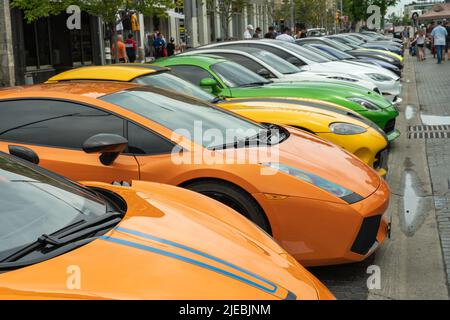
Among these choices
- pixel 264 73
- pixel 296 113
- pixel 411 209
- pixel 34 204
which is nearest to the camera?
pixel 34 204

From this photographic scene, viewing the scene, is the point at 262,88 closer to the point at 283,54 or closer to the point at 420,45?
the point at 283,54

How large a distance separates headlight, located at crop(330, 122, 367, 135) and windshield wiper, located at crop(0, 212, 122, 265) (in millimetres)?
4170

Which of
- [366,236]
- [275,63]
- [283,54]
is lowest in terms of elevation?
[366,236]

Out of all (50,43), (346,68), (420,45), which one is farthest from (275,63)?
(420,45)

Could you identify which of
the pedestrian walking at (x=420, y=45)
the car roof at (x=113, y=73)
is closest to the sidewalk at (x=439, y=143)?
the car roof at (x=113, y=73)

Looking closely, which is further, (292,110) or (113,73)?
(113,73)

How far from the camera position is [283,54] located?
43.6 ft

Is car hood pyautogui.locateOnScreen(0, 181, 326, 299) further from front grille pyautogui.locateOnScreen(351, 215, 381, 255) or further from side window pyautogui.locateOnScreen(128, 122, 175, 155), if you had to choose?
side window pyautogui.locateOnScreen(128, 122, 175, 155)

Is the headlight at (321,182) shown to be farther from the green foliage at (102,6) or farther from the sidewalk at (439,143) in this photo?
the green foliage at (102,6)

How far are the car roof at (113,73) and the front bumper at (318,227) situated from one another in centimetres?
310

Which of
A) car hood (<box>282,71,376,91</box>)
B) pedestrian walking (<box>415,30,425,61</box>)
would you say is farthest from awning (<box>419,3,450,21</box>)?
car hood (<box>282,71,376,91</box>)

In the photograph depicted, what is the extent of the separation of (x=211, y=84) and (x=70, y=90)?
128 inches

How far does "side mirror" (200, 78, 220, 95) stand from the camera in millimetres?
8398

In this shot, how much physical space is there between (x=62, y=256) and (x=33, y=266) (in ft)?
0.41
